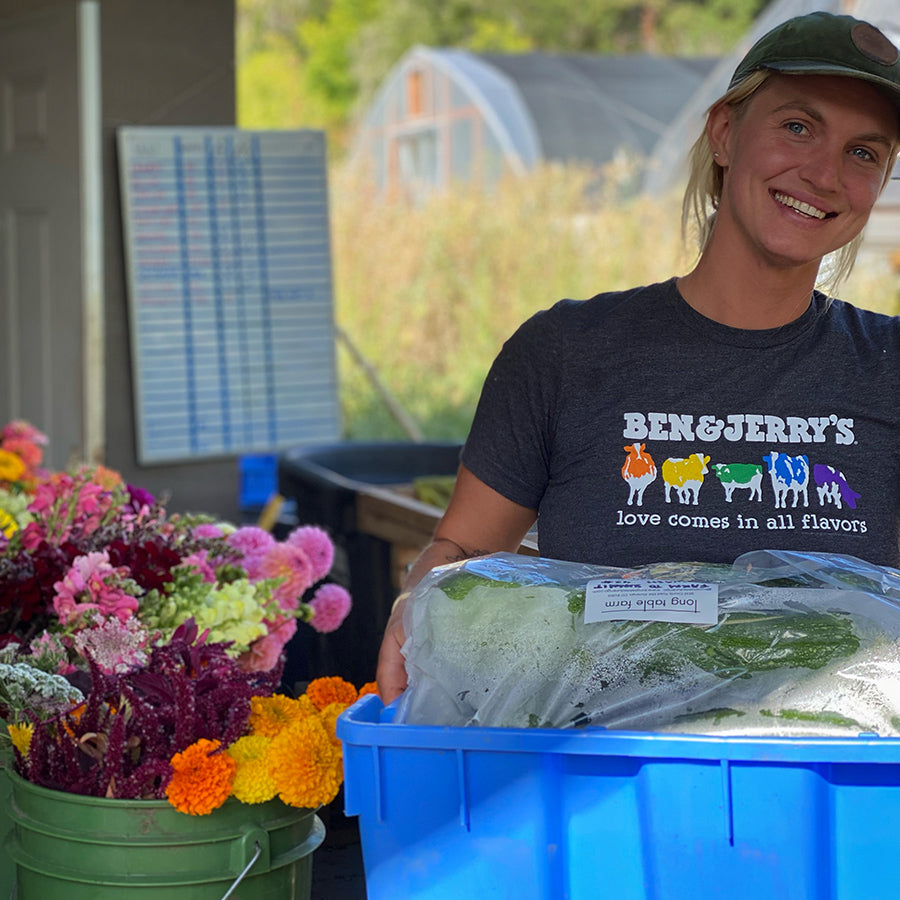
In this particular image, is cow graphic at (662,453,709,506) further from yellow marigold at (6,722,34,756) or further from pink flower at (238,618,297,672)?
yellow marigold at (6,722,34,756)

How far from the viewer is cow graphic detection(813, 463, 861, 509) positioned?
1.57m

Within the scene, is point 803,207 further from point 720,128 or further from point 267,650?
point 267,650

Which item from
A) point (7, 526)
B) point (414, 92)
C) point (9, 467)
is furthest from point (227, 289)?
point (414, 92)

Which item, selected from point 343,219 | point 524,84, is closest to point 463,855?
point 343,219

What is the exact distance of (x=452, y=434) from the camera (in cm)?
991

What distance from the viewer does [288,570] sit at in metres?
1.98

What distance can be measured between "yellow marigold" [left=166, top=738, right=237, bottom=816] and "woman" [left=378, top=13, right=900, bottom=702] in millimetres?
387

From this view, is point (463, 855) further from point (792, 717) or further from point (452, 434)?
point (452, 434)

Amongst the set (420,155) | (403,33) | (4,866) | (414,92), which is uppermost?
(403,33)

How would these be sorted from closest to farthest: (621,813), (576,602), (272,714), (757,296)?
(621,813) < (576,602) < (272,714) < (757,296)

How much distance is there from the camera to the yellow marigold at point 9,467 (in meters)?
2.79

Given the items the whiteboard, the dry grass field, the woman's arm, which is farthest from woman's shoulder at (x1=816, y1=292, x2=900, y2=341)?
the dry grass field

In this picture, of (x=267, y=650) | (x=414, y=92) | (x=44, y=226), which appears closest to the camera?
(x=267, y=650)

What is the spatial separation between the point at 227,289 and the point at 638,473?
3.29 metres
